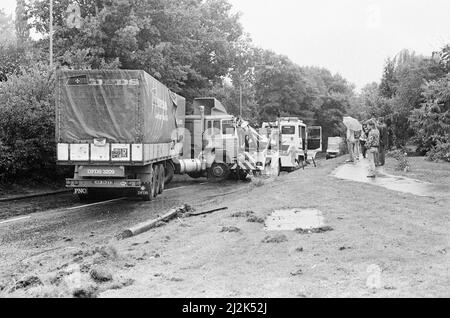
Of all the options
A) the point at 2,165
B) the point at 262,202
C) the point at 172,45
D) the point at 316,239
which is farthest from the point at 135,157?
the point at 172,45

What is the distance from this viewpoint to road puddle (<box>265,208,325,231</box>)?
353 inches

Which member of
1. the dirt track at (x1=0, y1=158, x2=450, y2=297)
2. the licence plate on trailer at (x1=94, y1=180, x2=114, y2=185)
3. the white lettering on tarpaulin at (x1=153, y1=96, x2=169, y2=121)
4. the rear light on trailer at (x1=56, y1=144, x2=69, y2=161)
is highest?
the white lettering on tarpaulin at (x1=153, y1=96, x2=169, y2=121)

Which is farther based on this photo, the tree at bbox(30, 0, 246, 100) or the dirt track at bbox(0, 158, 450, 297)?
the tree at bbox(30, 0, 246, 100)

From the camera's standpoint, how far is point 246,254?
7.14 m

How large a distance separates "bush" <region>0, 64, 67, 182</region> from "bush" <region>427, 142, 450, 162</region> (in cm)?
1710

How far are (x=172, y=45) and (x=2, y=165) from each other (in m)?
14.6

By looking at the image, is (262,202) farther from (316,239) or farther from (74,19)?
(74,19)

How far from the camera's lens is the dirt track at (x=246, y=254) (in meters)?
5.52

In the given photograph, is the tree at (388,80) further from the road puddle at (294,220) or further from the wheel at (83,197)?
the road puddle at (294,220)

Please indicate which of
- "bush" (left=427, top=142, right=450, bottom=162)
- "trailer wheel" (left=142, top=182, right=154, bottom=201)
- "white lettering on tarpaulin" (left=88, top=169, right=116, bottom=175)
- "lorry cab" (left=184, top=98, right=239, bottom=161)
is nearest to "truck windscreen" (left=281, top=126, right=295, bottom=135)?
"bush" (left=427, top=142, right=450, bottom=162)

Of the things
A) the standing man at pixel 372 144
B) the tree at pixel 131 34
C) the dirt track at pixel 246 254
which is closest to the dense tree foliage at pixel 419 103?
the standing man at pixel 372 144

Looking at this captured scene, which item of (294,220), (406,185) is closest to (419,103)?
(406,185)

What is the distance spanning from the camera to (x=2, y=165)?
18.2m

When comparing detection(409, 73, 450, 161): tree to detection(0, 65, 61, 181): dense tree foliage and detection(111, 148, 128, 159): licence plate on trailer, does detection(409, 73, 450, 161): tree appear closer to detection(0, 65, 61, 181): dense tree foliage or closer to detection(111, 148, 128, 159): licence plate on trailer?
detection(111, 148, 128, 159): licence plate on trailer
